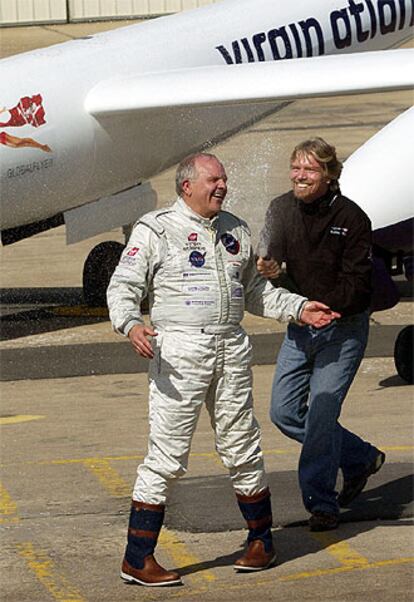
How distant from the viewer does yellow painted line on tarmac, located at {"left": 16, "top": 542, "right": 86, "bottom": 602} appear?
7.49 m

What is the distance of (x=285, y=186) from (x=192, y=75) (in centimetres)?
374

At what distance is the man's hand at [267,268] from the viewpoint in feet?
26.3

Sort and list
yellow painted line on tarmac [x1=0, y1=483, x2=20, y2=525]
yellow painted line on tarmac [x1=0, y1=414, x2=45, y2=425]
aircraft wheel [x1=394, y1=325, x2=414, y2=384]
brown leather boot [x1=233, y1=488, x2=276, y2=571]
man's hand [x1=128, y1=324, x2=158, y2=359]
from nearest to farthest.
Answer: man's hand [x1=128, y1=324, x2=158, y2=359] → brown leather boot [x1=233, y1=488, x2=276, y2=571] → yellow painted line on tarmac [x1=0, y1=483, x2=20, y2=525] → yellow painted line on tarmac [x1=0, y1=414, x2=45, y2=425] → aircraft wheel [x1=394, y1=325, x2=414, y2=384]

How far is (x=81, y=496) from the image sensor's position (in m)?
9.26

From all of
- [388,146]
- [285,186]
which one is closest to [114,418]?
[388,146]

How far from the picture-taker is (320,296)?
26.9ft

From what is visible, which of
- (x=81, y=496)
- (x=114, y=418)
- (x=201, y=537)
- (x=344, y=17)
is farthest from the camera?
(x=344, y=17)

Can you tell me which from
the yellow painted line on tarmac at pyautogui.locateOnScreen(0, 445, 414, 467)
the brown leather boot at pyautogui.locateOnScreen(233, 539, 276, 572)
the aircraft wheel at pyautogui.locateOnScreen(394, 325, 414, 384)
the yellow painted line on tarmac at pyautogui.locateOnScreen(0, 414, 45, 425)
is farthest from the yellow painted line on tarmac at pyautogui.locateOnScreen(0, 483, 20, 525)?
the aircraft wheel at pyautogui.locateOnScreen(394, 325, 414, 384)

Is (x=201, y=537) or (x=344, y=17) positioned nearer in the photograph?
(x=201, y=537)

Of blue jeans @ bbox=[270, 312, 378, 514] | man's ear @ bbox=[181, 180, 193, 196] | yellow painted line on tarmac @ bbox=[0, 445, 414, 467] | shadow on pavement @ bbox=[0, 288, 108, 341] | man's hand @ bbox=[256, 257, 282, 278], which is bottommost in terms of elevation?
shadow on pavement @ bbox=[0, 288, 108, 341]

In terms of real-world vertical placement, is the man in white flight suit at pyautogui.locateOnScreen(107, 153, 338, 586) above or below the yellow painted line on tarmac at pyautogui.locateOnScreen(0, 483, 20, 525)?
above

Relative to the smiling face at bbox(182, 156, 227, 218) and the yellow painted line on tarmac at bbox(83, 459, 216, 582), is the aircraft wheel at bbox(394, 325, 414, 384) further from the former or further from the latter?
the smiling face at bbox(182, 156, 227, 218)

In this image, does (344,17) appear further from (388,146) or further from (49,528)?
(49,528)

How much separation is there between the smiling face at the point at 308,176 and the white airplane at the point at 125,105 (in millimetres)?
5553
